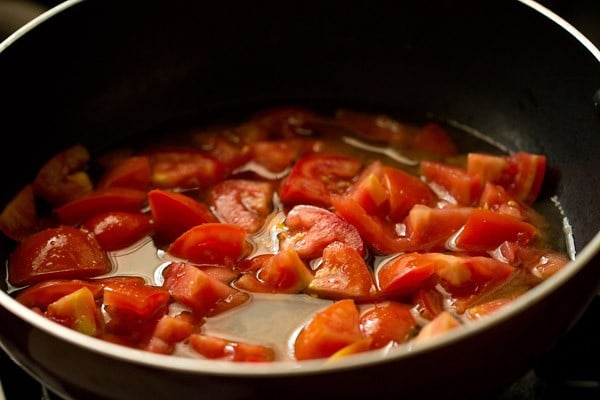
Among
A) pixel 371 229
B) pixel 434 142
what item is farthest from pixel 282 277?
pixel 434 142

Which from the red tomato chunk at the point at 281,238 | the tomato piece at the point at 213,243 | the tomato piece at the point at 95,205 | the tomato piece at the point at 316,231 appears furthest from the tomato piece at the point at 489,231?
the tomato piece at the point at 95,205

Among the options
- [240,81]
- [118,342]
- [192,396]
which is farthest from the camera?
[240,81]

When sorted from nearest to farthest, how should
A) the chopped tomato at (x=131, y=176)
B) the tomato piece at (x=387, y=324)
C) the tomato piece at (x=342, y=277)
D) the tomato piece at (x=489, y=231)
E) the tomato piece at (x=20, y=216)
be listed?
the tomato piece at (x=387, y=324) < the tomato piece at (x=342, y=277) < the tomato piece at (x=489, y=231) < the tomato piece at (x=20, y=216) < the chopped tomato at (x=131, y=176)

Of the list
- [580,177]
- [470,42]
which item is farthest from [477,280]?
[470,42]

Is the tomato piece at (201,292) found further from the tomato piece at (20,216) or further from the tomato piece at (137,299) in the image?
the tomato piece at (20,216)

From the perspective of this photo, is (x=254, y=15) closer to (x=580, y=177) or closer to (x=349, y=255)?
(x=349, y=255)

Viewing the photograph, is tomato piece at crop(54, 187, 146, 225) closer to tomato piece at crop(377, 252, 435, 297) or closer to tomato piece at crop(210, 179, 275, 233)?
tomato piece at crop(210, 179, 275, 233)
